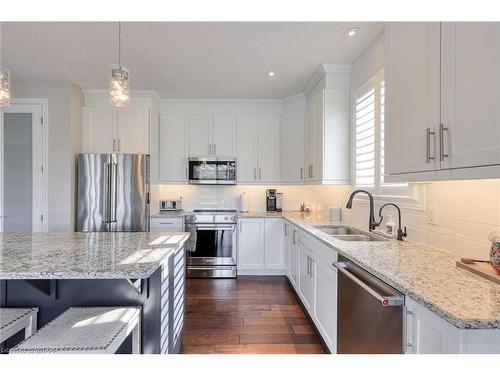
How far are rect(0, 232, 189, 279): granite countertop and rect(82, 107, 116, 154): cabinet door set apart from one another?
1933 mm

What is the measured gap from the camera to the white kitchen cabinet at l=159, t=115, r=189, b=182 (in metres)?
4.11

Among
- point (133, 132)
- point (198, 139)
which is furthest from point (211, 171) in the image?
point (133, 132)

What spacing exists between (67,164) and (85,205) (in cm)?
56

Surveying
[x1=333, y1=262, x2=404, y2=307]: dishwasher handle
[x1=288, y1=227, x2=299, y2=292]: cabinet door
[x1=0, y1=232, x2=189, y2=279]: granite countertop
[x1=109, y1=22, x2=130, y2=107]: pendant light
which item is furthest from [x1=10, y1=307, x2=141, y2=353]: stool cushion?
[x1=288, y1=227, x2=299, y2=292]: cabinet door

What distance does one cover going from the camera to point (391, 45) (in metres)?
1.66

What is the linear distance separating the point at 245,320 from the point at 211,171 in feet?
7.10

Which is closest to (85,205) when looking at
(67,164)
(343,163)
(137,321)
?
(67,164)

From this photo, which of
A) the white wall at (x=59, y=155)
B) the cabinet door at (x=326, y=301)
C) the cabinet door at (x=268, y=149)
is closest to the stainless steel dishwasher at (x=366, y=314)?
the cabinet door at (x=326, y=301)

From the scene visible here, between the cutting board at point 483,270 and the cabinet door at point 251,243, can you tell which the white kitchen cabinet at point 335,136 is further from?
the cutting board at point 483,270

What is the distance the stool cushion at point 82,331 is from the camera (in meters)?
1.10

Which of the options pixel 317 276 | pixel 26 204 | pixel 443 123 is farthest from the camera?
pixel 26 204

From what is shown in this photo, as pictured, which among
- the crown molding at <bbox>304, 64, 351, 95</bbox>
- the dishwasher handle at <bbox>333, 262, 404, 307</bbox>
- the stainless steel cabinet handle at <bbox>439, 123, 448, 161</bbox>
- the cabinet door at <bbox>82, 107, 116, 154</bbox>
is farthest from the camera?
the cabinet door at <bbox>82, 107, 116, 154</bbox>

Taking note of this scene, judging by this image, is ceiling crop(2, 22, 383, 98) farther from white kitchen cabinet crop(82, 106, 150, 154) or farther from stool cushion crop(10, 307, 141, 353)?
stool cushion crop(10, 307, 141, 353)
